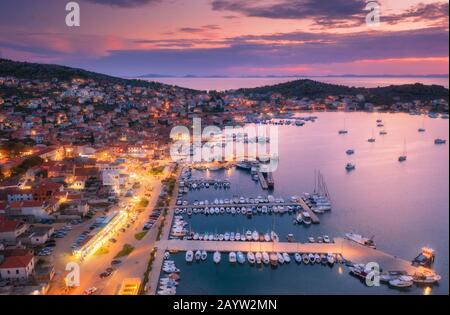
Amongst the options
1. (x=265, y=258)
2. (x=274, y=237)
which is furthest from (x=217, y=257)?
(x=274, y=237)

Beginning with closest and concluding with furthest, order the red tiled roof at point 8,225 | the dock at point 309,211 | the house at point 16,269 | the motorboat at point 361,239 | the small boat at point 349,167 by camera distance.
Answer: the house at point 16,269 < the red tiled roof at point 8,225 < the motorboat at point 361,239 < the dock at point 309,211 < the small boat at point 349,167

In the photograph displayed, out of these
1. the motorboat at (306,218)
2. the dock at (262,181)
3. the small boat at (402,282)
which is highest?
the dock at (262,181)

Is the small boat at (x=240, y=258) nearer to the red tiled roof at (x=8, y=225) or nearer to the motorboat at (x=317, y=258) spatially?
the motorboat at (x=317, y=258)

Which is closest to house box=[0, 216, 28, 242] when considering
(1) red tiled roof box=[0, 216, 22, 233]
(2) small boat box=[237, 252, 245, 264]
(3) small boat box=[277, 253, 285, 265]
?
(1) red tiled roof box=[0, 216, 22, 233]

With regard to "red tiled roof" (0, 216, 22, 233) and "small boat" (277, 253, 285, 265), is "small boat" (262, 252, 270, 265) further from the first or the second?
"red tiled roof" (0, 216, 22, 233)

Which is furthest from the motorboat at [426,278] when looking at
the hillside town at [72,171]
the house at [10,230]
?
the house at [10,230]
